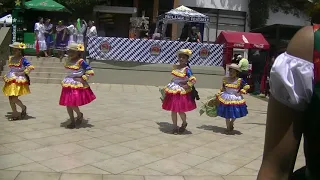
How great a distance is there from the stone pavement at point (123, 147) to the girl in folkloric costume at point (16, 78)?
0.53 meters

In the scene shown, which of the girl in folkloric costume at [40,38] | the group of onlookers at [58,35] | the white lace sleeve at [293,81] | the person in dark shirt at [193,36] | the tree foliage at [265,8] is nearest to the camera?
the white lace sleeve at [293,81]

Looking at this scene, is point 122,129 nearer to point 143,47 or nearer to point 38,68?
point 143,47

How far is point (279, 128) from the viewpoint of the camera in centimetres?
136

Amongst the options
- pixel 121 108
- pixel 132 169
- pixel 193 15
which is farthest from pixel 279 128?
pixel 193 15

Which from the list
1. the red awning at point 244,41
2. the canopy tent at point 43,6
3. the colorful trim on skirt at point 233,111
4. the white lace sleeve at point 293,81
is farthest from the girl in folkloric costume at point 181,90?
the canopy tent at point 43,6

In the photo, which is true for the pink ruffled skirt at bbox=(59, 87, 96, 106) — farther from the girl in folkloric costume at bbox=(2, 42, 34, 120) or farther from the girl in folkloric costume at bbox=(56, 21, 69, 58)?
the girl in folkloric costume at bbox=(56, 21, 69, 58)

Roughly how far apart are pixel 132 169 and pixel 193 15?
41.6 feet

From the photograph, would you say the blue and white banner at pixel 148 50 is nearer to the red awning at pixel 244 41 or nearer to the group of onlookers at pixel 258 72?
the red awning at pixel 244 41

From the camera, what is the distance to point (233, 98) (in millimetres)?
7578

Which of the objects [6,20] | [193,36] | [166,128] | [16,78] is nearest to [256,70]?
[193,36]

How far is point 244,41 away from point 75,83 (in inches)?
403

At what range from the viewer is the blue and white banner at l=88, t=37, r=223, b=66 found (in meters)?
14.2

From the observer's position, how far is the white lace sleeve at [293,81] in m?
1.25

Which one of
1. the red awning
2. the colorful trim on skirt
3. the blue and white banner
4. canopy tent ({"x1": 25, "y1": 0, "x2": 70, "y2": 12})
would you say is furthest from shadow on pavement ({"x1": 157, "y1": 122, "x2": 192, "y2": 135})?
canopy tent ({"x1": 25, "y1": 0, "x2": 70, "y2": 12})
